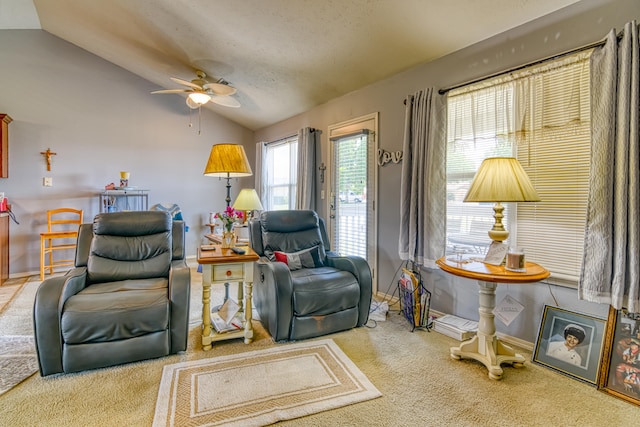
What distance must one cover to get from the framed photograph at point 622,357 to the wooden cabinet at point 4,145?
6.26 meters

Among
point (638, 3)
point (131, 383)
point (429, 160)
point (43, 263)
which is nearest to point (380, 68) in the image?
point (429, 160)

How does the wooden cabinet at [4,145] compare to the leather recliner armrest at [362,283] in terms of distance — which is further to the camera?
the wooden cabinet at [4,145]

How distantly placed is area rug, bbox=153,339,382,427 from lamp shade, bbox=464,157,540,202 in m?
1.36

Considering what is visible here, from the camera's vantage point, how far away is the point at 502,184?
2014mm

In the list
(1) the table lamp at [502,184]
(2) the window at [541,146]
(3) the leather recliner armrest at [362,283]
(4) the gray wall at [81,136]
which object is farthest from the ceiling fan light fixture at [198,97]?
(1) the table lamp at [502,184]

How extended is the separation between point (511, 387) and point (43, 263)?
209 inches

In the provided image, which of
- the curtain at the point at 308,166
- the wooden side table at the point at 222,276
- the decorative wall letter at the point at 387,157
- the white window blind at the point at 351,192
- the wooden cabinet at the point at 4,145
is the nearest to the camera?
the wooden side table at the point at 222,276

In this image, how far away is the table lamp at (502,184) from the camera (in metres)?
1.98

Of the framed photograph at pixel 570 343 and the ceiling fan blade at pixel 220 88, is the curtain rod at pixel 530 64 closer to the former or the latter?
the framed photograph at pixel 570 343

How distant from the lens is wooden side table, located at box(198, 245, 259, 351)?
237cm

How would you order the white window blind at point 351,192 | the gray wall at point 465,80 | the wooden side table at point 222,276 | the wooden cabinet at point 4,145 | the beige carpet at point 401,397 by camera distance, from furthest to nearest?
the wooden cabinet at point 4,145
the white window blind at point 351,192
the wooden side table at point 222,276
the gray wall at point 465,80
the beige carpet at point 401,397

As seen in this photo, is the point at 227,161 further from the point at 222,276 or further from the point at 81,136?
the point at 81,136

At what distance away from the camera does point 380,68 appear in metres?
3.28

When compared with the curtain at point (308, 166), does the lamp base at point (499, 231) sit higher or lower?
lower
